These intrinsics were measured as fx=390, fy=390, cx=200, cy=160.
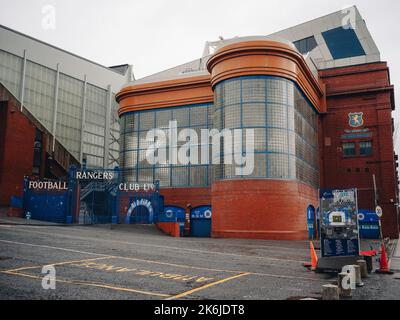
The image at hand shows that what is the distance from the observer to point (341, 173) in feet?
132

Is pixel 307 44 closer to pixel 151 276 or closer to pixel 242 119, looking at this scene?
pixel 242 119

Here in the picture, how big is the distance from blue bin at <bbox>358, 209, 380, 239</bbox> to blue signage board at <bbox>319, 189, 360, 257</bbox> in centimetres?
2460

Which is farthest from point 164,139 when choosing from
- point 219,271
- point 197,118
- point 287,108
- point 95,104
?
point 219,271

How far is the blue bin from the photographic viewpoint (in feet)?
116

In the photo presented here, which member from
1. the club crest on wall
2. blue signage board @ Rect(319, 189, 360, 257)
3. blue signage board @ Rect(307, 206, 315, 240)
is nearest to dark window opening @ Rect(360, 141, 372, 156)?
the club crest on wall

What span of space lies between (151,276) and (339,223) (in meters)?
6.50

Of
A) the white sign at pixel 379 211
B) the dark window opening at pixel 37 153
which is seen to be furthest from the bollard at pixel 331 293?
the dark window opening at pixel 37 153

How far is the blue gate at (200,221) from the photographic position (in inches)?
1400

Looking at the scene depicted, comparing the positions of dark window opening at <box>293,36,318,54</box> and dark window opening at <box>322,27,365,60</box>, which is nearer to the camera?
dark window opening at <box>322,27,365,60</box>

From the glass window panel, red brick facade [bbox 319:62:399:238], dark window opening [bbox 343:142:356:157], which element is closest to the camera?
the glass window panel

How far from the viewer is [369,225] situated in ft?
117

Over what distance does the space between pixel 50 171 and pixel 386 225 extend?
3590 centimetres

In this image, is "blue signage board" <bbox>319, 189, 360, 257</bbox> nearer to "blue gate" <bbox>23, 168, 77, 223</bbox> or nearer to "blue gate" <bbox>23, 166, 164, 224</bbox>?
"blue gate" <bbox>23, 166, 164, 224</bbox>
